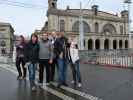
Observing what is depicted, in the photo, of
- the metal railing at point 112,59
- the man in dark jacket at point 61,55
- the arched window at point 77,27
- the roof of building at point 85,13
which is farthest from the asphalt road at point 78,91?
the arched window at point 77,27

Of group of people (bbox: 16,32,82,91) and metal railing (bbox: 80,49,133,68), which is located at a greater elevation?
group of people (bbox: 16,32,82,91)

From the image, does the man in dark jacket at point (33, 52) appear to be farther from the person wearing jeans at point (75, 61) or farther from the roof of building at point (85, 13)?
the roof of building at point (85, 13)

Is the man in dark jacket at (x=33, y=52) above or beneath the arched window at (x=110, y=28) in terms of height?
beneath

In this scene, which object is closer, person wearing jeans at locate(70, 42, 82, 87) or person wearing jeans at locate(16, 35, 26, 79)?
person wearing jeans at locate(70, 42, 82, 87)

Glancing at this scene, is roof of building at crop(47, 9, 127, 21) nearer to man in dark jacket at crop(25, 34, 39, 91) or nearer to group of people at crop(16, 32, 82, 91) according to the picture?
group of people at crop(16, 32, 82, 91)

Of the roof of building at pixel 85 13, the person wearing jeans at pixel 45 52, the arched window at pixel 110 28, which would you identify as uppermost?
the roof of building at pixel 85 13

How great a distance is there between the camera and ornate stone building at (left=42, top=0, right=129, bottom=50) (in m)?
101

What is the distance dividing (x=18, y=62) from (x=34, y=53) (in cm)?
380

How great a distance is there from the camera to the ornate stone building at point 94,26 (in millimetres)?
101281

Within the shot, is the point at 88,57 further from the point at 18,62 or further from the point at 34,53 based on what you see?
the point at 34,53

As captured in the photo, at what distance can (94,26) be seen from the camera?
111 m

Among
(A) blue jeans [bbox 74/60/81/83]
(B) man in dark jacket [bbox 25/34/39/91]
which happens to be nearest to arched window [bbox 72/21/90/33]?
(A) blue jeans [bbox 74/60/81/83]

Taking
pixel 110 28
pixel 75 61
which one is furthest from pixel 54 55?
pixel 110 28

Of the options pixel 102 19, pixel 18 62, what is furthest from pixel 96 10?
pixel 18 62
